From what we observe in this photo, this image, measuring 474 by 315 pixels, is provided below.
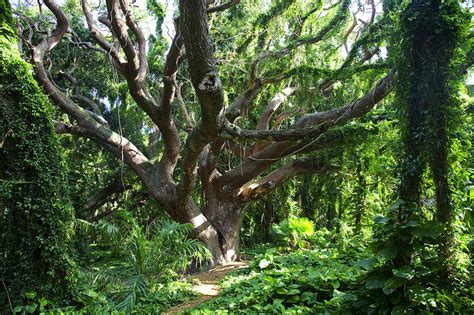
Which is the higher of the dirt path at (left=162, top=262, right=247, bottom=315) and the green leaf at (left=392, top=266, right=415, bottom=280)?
the green leaf at (left=392, top=266, right=415, bottom=280)

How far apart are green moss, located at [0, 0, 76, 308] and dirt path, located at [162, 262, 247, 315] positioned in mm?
1531

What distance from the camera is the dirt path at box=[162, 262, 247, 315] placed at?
5.20 m

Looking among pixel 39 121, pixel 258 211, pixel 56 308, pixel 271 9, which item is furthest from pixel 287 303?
pixel 258 211

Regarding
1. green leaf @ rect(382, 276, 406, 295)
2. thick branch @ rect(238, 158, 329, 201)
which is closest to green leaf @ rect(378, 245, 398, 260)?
green leaf @ rect(382, 276, 406, 295)

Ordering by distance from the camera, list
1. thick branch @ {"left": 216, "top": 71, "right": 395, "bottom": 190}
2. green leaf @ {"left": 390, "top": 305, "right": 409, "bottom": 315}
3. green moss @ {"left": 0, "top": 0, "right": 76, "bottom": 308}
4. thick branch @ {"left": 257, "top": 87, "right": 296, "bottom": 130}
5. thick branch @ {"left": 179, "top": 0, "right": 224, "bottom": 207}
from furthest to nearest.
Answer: thick branch @ {"left": 257, "top": 87, "right": 296, "bottom": 130} < thick branch @ {"left": 216, "top": 71, "right": 395, "bottom": 190} < green moss @ {"left": 0, "top": 0, "right": 76, "bottom": 308} < thick branch @ {"left": 179, "top": 0, "right": 224, "bottom": 207} < green leaf @ {"left": 390, "top": 305, "right": 409, "bottom": 315}

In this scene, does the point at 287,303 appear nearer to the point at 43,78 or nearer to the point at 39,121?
the point at 39,121

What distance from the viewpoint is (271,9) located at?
8.75 m

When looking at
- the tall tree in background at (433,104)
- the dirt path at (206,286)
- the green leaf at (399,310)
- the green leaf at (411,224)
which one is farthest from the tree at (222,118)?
the green leaf at (399,310)

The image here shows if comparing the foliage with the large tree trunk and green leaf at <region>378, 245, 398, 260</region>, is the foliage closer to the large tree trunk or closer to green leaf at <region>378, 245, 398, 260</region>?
the large tree trunk

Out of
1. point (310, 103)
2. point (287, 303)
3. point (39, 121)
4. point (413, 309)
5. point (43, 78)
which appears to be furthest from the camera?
point (310, 103)

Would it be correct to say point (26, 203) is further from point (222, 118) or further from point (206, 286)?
point (206, 286)

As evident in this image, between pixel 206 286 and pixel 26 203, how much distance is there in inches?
129

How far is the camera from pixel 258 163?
8.38 m

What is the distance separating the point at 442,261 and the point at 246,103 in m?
6.20
